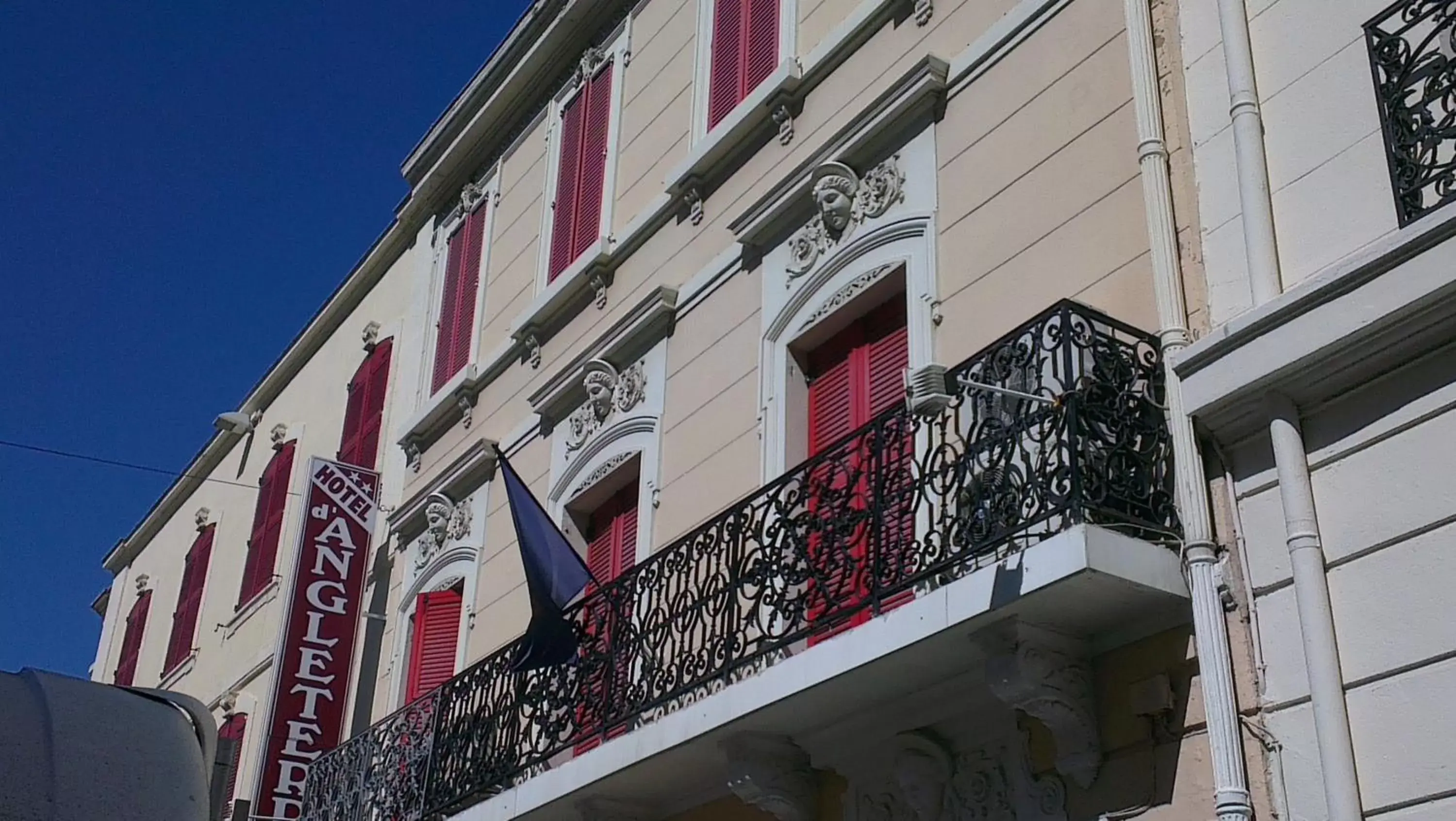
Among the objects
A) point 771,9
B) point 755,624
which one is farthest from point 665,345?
point 755,624

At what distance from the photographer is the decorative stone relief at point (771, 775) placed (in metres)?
8.11

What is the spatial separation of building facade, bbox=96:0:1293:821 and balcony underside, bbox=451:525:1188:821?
0.02 meters

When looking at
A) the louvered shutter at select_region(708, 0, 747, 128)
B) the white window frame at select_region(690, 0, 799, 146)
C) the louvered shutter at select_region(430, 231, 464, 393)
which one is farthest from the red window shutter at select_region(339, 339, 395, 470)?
the louvered shutter at select_region(708, 0, 747, 128)

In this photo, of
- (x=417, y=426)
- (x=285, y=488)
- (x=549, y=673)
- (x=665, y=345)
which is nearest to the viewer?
(x=549, y=673)

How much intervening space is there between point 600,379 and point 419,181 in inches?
241

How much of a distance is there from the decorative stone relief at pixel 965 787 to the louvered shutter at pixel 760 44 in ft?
17.4

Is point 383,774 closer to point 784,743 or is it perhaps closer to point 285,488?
point 784,743

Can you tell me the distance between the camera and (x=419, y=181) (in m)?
16.9

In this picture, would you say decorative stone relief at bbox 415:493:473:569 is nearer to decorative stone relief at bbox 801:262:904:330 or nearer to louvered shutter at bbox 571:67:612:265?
louvered shutter at bbox 571:67:612:265

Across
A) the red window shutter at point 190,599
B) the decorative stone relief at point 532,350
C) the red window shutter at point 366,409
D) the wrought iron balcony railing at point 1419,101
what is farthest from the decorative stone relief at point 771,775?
the red window shutter at point 190,599

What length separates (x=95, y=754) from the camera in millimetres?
3955

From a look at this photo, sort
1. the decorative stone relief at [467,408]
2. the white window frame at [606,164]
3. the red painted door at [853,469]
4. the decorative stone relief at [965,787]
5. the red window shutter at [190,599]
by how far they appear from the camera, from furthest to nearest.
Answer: the red window shutter at [190,599]
the decorative stone relief at [467,408]
the white window frame at [606,164]
the red painted door at [853,469]
the decorative stone relief at [965,787]

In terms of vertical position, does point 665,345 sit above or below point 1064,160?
above

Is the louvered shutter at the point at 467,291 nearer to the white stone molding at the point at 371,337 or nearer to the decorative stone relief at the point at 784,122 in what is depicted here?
the white stone molding at the point at 371,337
